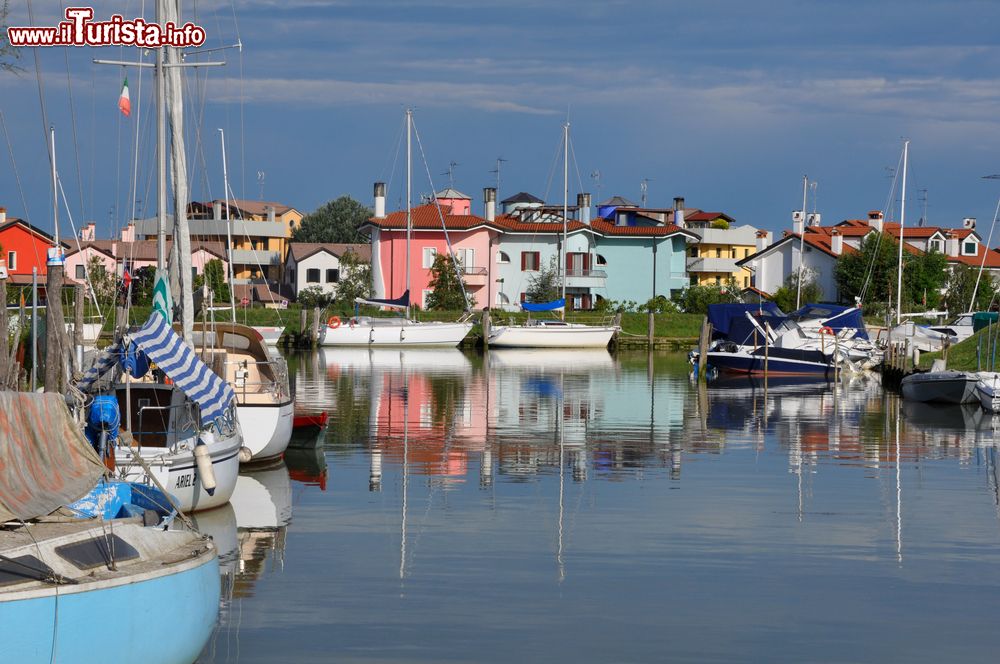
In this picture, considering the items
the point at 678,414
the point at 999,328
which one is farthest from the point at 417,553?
the point at 999,328

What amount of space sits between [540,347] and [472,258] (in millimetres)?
20034

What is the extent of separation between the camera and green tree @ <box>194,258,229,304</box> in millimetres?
90250

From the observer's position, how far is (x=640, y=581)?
55.8 feet

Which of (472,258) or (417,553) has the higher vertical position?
(472,258)

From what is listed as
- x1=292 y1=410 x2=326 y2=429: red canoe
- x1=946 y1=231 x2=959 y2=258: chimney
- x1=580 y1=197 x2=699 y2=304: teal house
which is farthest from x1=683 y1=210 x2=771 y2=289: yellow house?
x1=292 y1=410 x2=326 y2=429: red canoe

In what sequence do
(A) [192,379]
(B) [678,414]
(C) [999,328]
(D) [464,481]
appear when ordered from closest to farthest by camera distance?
(A) [192,379]
(D) [464,481]
(B) [678,414]
(C) [999,328]

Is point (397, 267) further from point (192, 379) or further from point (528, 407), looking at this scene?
point (192, 379)

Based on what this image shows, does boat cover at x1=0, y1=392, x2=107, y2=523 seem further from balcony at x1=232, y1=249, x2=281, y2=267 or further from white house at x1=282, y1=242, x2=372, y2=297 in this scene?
balcony at x1=232, y1=249, x2=281, y2=267

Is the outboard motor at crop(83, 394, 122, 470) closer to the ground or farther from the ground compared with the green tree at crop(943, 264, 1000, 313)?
closer to the ground

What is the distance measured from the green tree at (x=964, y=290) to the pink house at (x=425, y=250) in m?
32.6

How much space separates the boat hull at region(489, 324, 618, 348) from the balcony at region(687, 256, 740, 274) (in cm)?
3269

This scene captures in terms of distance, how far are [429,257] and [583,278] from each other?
11.2 m

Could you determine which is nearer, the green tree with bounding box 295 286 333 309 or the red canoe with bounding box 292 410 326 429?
the red canoe with bounding box 292 410 326 429

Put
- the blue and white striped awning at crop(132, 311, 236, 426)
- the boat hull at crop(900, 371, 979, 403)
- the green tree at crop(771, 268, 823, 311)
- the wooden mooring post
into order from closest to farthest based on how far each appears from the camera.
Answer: the blue and white striped awning at crop(132, 311, 236, 426)
the boat hull at crop(900, 371, 979, 403)
the wooden mooring post
the green tree at crop(771, 268, 823, 311)
